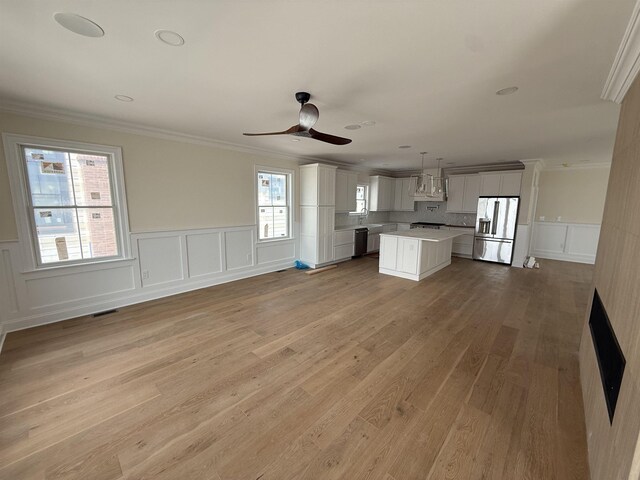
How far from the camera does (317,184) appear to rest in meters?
5.62

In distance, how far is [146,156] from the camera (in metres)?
3.74

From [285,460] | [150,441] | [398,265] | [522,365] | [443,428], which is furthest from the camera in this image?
[398,265]

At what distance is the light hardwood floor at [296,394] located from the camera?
1527 mm

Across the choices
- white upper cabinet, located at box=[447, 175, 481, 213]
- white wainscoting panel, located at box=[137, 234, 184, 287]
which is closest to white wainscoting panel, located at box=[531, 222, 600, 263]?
white upper cabinet, located at box=[447, 175, 481, 213]

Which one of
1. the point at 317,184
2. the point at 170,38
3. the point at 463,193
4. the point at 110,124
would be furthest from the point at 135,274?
the point at 463,193

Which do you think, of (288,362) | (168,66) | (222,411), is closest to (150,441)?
(222,411)

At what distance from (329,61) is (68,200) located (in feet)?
11.6

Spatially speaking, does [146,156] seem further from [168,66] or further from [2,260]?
[168,66]

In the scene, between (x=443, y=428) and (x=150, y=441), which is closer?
(x=150, y=441)

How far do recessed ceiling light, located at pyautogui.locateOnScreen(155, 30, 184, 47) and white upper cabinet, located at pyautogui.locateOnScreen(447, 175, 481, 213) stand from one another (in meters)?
7.09

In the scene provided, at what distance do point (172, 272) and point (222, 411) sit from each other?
2897mm

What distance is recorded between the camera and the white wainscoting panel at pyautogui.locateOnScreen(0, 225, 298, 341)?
2.98 metres

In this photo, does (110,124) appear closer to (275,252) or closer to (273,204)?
(273,204)

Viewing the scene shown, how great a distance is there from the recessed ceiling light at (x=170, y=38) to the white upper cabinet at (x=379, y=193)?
665 centimetres
